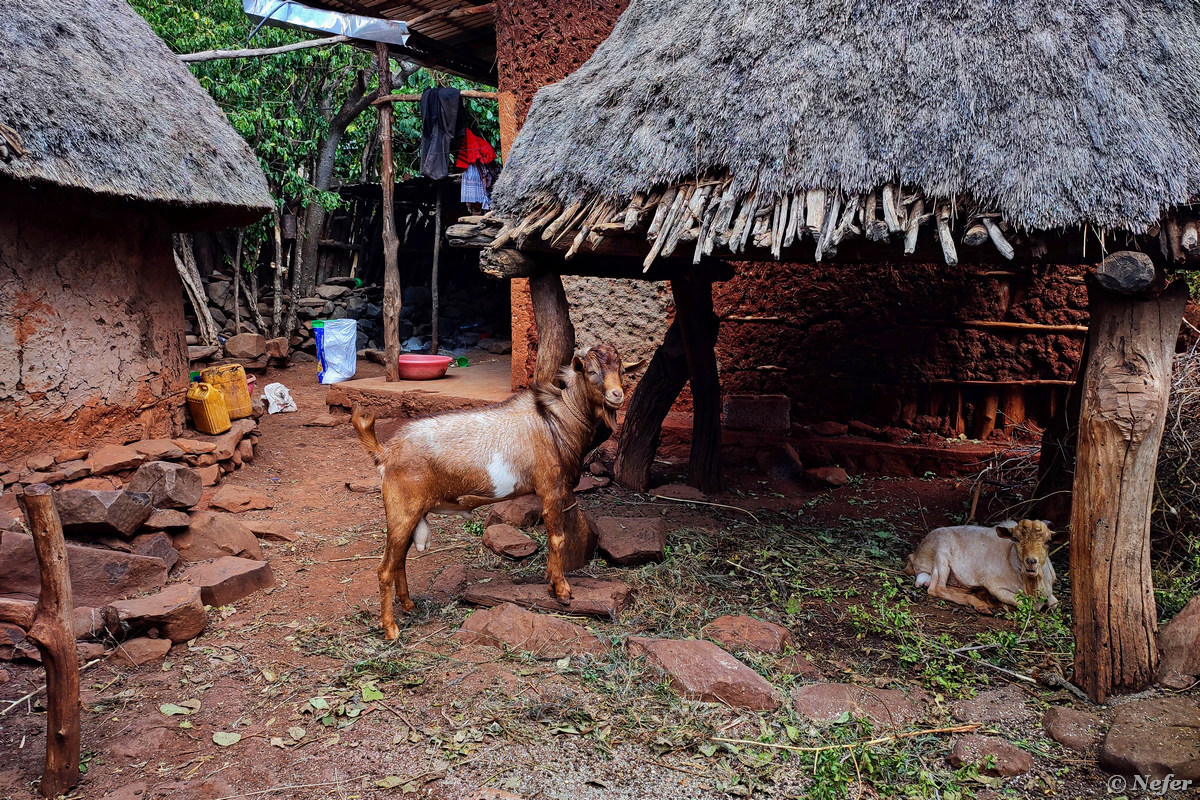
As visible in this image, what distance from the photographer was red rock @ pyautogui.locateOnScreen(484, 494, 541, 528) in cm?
581

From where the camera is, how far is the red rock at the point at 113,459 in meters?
6.11

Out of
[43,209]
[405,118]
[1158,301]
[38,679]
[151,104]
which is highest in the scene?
[405,118]

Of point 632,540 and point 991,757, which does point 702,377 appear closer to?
point 632,540

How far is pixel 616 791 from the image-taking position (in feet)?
9.81

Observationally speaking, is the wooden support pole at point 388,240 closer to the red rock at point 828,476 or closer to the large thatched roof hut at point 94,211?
the large thatched roof hut at point 94,211

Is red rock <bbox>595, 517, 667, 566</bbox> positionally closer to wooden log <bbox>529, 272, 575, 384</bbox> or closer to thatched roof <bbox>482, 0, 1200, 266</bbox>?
wooden log <bbox>529, 272, 575, 384</bbox>

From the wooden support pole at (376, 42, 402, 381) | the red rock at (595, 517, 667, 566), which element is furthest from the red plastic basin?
the red rock at (595, 517, 667, 566)

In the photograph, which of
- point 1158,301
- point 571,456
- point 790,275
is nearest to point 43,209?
point 571,456

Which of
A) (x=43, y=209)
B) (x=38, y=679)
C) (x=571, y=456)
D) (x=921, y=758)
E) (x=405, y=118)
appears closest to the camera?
(x=921, y=758)

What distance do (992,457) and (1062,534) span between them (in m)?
1.36

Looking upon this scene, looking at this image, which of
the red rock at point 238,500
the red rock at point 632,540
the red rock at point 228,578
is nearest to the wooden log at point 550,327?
the red rock at point 632,540

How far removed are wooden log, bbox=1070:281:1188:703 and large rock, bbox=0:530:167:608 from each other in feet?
16.5

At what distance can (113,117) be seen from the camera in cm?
596

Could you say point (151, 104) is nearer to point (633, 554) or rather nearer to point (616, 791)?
point (633, 554)
